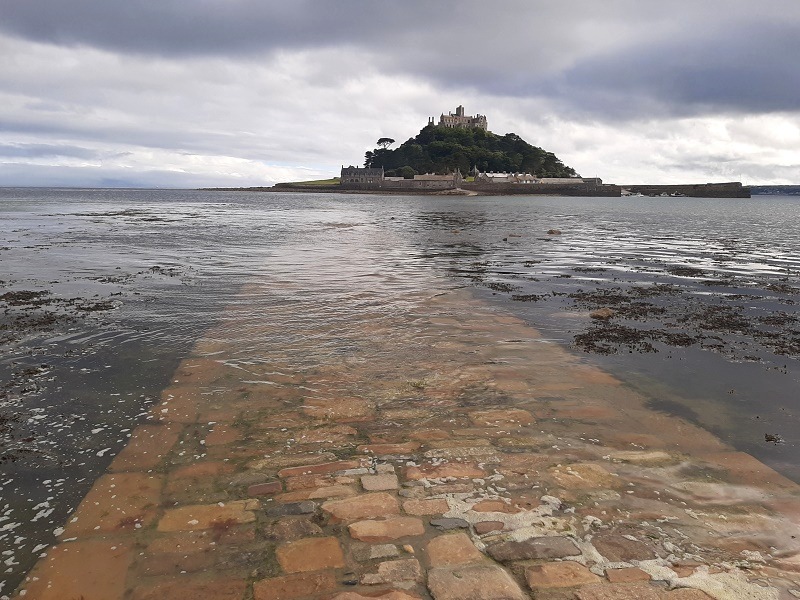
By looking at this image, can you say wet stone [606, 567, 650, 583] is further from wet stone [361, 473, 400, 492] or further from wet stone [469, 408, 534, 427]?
wet stone [469, 408, 534, 427]

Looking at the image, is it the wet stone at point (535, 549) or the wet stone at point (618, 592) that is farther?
the wet stone at point (535, 549)

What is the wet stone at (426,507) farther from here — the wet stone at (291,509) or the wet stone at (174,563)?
the wet stone at (174,563)

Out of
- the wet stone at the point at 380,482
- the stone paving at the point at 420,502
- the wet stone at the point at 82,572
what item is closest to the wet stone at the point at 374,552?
the stone paving at the point at 420,502

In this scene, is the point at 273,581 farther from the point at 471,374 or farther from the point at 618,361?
the point at 618,361

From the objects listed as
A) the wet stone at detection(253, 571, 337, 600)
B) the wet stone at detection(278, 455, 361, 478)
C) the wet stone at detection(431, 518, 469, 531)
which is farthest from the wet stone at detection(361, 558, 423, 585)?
the wet stone at detection(278, 455, 361, 478)

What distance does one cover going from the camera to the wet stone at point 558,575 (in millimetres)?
3617

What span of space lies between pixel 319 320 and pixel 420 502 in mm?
7162

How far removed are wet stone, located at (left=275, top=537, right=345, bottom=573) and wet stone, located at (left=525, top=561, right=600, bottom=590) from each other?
1.40 meters

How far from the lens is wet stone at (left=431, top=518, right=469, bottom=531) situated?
13.9 feet

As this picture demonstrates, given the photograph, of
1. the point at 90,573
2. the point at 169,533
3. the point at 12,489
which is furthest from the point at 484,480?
the point at 12,489

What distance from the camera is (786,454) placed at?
5746mm

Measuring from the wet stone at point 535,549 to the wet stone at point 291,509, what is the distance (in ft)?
5.20

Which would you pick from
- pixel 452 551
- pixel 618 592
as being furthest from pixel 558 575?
pixel 452 551

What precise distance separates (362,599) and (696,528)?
9.56 feet
